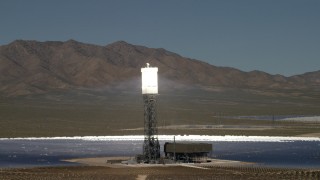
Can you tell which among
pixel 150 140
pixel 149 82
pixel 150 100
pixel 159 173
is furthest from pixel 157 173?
pixel 149 82

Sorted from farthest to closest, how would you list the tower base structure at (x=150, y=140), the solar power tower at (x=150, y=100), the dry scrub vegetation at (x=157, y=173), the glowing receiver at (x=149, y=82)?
1. the glowing receiver at (x=149, y=82)
2. the solar power tower at (x=150, y=100)
3. the tower base structure at (x=150, y=140)
4. the dry scrub vegetation at (x=157, y=173)

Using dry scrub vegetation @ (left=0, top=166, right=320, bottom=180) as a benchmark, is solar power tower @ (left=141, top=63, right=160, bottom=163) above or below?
above

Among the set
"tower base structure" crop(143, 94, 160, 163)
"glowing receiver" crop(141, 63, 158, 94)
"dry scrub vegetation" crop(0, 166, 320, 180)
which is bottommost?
"dry scrub vegetation" crop(0, 166, 320, 180)

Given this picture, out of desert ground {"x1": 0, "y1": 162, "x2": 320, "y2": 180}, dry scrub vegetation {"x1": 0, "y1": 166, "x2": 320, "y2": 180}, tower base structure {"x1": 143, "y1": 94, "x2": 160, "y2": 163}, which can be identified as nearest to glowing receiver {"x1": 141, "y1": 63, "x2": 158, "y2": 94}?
tower base structure {"x1": 143, "y1": 94, "x2": 160, "y2": 163}

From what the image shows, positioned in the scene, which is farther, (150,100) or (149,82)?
(149,82)

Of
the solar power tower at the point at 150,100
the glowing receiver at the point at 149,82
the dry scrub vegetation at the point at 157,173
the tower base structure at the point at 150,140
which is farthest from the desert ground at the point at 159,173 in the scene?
the glowing receiver at the point at 149,82

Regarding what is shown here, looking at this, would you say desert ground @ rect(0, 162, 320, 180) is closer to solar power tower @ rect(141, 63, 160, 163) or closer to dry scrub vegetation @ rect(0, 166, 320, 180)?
dry scrub vegetation @ rect(0, 166, 320, 180)

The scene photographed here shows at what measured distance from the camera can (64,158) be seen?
13150cm

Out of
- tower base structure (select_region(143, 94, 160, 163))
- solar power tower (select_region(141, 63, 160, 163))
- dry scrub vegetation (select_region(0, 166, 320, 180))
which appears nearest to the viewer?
dry scrub vegetation (select_region(0, 166, 320, 180))

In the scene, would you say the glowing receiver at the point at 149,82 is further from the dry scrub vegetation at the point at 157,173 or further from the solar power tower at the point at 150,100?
the dry scrub vegetation at the point at 157,173

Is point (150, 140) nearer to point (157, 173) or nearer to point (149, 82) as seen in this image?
point (149, 82)

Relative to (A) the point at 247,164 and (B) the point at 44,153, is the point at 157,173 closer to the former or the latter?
(A) the point at 247,164

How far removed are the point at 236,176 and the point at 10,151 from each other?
2923 inches

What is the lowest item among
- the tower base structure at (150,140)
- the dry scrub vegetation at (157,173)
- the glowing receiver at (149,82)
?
the dry scrub vegetation at (157,173)
